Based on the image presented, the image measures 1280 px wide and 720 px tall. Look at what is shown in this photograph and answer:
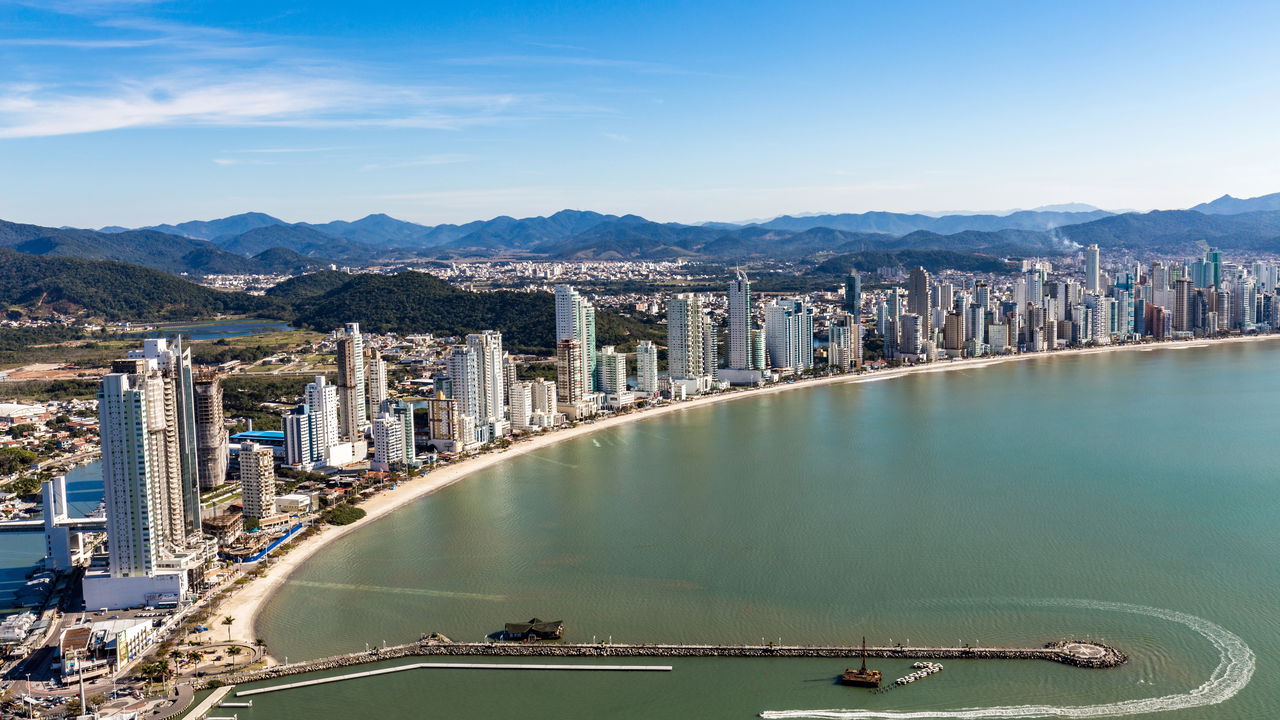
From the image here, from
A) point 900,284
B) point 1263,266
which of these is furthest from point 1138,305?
point 900,284

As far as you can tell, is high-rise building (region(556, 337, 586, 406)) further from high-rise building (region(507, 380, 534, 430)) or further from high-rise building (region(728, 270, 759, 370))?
high-rise building (region(728, 270, 759, 370))

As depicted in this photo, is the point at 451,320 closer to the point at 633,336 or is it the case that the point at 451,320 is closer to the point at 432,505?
the point at 633,336

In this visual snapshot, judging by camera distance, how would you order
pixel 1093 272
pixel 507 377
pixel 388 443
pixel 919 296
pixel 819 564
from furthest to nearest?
pixel 1093 272 < pixel 919 296 < pixel 507 377 < pixel 388 443 < pixel 819 564

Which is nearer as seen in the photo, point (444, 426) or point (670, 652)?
point (670, 652)

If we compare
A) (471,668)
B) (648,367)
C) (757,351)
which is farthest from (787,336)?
(471,668)

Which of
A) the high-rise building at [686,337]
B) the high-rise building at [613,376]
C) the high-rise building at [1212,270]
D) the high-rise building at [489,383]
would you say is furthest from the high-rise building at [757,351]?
the high-rise building at [1212,270]

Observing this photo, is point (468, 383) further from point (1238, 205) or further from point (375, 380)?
point (1238, 205)

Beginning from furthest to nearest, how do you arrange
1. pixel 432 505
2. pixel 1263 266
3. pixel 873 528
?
pixel 1263 266 → pixel 432 505 → pixel 873 528
